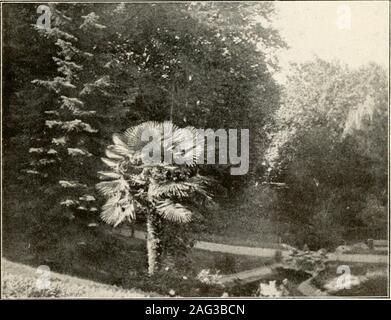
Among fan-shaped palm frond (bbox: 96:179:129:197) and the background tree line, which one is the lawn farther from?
fan-shaped palm frond (bbox: 96:179:129:197)

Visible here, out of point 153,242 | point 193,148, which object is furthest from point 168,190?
point 153,242

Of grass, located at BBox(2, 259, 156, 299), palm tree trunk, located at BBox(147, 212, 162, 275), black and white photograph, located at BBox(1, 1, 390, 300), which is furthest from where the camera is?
palm tree trunk, located at BBox(147, 212, 162, 275)

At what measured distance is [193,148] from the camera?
757 centimetres

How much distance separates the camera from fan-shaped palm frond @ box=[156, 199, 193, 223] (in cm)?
764

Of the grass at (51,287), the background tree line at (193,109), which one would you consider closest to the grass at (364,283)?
the background tree line at (193,109)

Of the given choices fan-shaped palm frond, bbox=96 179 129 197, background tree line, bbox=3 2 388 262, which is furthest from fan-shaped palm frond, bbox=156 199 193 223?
fan-shaped palm frond, bbox=96 179 129 197

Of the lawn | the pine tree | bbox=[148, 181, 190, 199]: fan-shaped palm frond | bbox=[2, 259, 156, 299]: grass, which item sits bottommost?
bbox=[2, 259, 156, 299]: grass

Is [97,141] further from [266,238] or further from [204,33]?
[266,238]

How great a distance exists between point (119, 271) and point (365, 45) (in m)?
5.51

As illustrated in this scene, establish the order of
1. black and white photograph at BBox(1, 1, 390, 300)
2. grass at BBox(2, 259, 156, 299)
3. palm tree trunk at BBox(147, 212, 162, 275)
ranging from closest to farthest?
grass at BBox(2, 259, 156, 299), black and white photograph at BBox(1, 1, 390, 300), palm tree trunk at BBox(147, 212, 162, 275)

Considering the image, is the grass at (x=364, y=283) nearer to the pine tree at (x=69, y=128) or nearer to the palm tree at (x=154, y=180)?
the palm tree at (x=154, y=180)

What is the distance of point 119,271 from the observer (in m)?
7.67

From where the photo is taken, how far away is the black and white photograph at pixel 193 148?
752cm

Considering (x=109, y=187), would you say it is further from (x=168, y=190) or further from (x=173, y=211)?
(x=173, y=211)
